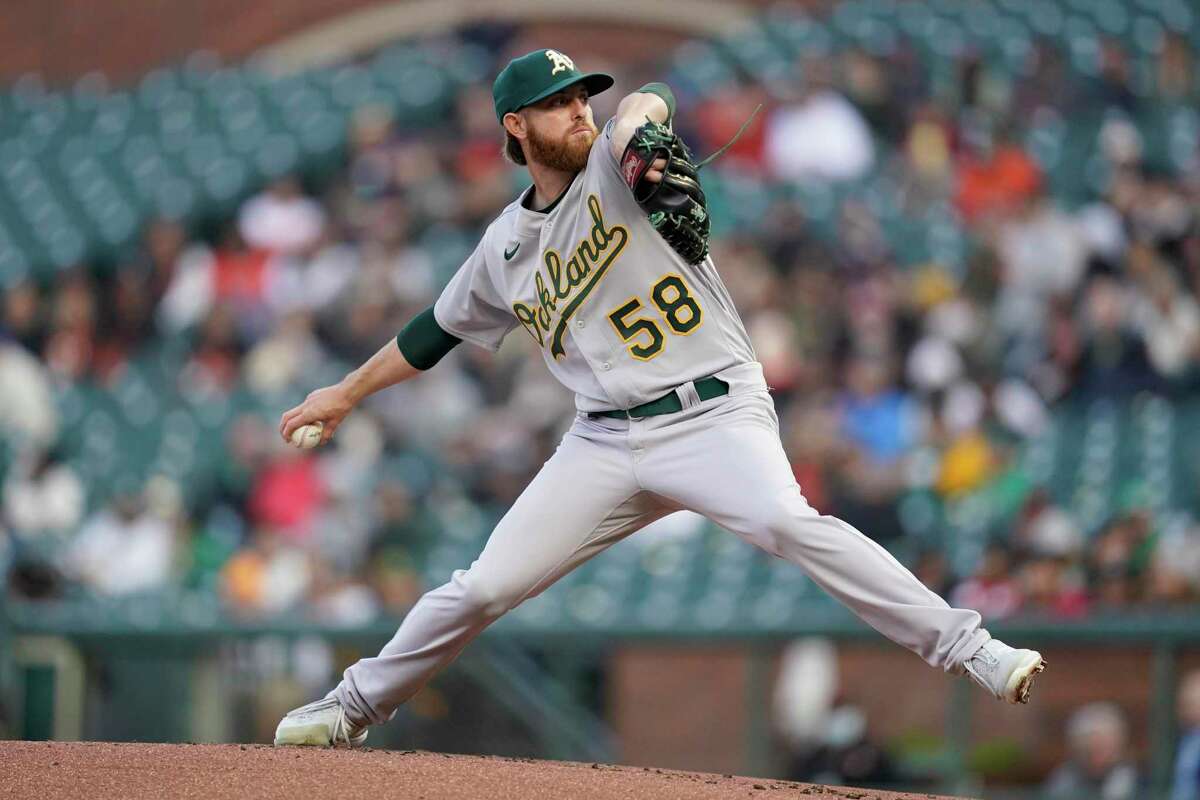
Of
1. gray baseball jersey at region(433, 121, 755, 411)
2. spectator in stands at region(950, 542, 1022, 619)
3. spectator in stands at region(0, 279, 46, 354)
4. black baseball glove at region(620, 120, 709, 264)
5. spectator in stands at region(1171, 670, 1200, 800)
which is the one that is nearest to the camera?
black baseball glove at region(620, 120, 709, 264)

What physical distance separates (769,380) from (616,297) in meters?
5.21

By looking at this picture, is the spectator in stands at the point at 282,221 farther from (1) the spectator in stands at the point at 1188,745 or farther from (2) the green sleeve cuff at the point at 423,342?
(2) the green sleeve cuff at the point at 423,342

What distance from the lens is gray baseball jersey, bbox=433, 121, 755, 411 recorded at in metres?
3.91

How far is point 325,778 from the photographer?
12.6 feet

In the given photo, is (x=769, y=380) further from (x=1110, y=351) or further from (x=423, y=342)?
(x=423, y=342)

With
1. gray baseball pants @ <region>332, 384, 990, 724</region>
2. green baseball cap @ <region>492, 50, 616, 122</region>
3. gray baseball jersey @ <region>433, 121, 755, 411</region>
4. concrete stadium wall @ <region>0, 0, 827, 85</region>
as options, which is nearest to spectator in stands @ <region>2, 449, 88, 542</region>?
gray baseball pants @ <region>332, 384, 990, 724</region>

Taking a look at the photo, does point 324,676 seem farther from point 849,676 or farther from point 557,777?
point 557,777

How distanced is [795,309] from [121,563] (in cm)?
371

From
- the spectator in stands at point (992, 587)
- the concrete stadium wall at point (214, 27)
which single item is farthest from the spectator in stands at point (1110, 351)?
the concrete stadium wall at point (214, 27)

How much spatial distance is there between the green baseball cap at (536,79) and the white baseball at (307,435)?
91cm

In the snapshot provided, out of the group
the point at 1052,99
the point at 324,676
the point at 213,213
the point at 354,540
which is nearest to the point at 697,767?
the point at 324,676

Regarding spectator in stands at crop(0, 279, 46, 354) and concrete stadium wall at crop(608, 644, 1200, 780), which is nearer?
concrete stadium wall at crop(608, 644, 1200, 780)

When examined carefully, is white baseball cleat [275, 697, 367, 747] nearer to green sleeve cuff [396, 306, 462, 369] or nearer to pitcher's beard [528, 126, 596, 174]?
green sleeve cuff [396, 306, 462, 369]

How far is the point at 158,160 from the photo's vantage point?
1273cm
